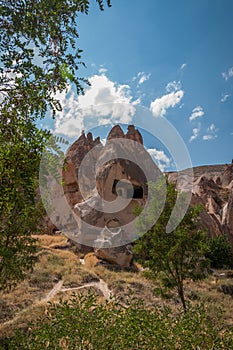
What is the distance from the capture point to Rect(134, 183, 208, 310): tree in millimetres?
10133

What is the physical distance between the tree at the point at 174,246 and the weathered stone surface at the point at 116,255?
28.3 ft

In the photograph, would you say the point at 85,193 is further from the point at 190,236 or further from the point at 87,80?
the point at 87,80

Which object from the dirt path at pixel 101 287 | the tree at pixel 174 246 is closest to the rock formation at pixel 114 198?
the dirt path at pixel 101 287

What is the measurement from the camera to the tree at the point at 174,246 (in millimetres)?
10133

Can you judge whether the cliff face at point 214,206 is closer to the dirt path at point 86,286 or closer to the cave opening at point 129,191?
the cave opening at point 129,191

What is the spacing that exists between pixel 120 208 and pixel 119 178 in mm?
2834

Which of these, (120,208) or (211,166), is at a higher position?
(211,166)

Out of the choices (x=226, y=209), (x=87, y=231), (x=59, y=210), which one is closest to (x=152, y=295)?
(x=87, y=231)

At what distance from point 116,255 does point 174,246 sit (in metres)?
10.0

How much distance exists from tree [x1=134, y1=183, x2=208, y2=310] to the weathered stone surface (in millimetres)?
8618

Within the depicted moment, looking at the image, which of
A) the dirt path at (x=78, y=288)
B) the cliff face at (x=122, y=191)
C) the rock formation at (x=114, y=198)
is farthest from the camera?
the cliff face at (x=122, y=191)

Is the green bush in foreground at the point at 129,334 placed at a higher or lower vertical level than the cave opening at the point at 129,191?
lower

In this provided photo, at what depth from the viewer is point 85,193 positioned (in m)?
30.4

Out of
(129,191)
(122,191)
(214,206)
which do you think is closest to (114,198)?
(122,191)
